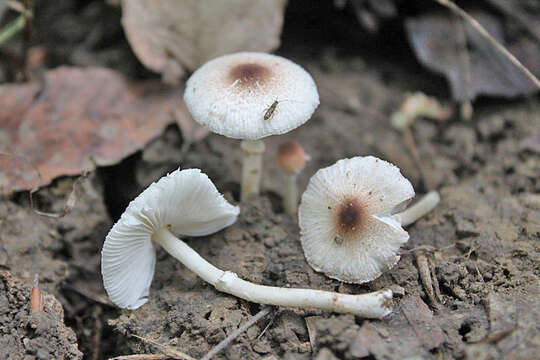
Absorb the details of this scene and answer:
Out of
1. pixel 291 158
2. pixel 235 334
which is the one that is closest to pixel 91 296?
pixel 235 334

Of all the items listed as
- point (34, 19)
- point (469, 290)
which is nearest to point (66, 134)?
point (34, 19)

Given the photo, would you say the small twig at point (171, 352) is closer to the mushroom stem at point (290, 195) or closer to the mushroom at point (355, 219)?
the mushroom at point (355, 219)

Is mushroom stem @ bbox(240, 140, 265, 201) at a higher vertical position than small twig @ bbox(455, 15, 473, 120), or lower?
lower

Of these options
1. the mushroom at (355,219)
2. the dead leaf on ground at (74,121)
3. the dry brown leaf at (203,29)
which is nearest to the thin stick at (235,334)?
the mushroom at (355,219)

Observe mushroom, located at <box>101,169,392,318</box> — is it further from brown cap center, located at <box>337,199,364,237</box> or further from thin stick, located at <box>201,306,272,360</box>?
brown cap center, located at <box>337,199,364,237</box>

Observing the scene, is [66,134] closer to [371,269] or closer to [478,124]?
[371,269]

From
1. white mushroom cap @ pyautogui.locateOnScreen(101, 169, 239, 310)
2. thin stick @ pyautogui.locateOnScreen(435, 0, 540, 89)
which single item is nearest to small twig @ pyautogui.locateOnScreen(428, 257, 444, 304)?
white mushroom cap @ pyautogui.locateOnScreen(101, 169, 239, 310)

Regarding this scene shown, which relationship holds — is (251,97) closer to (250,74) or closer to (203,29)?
(250,74)
